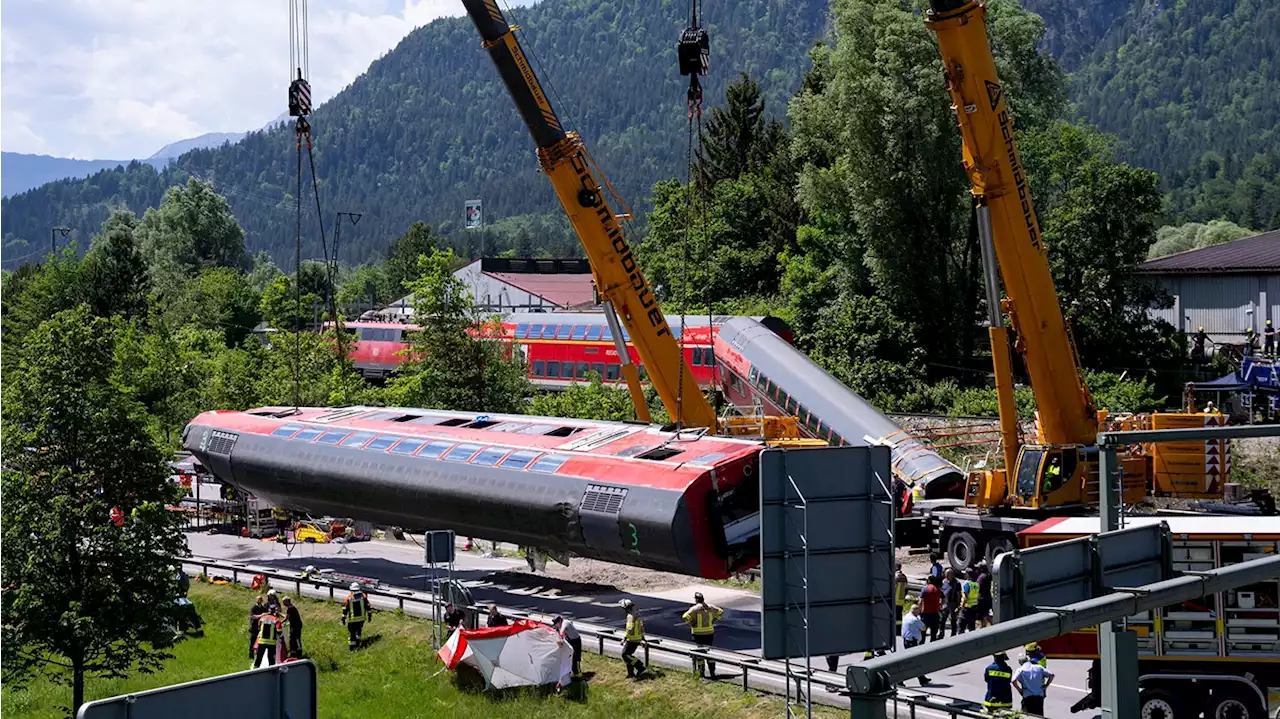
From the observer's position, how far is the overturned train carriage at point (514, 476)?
1073 inches

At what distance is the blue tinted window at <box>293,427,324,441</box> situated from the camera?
123 ft

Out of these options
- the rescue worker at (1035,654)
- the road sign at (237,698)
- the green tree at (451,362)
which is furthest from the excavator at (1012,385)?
the green tree at (451,362)

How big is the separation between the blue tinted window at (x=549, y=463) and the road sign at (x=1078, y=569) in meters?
19.8

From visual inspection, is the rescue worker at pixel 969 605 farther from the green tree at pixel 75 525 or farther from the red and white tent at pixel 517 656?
the green tree at pixel 75 525

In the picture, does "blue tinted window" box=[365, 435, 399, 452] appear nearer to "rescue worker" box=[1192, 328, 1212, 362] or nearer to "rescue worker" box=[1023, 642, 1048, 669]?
"rescue worker" box=[1023, 642, 1048, 669]

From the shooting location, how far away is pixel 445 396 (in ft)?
172

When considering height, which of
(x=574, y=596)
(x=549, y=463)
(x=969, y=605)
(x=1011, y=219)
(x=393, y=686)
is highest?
(x=1011, y=219)

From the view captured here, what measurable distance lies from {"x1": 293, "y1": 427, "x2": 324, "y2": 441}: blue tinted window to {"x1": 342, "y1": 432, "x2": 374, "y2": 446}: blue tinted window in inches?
55.8

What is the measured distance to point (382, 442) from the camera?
3534cm

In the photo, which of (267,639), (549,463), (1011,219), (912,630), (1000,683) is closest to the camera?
(1000,683)

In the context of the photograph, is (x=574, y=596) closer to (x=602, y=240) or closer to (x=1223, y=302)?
(x=602, y=240)

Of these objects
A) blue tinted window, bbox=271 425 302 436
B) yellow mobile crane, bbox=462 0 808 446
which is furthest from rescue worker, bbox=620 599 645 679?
blue tinted window, bbox=271 425 302 436

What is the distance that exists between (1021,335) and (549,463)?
34.7 feet

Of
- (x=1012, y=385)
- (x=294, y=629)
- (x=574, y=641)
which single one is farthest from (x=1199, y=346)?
(x=294, y=629)
